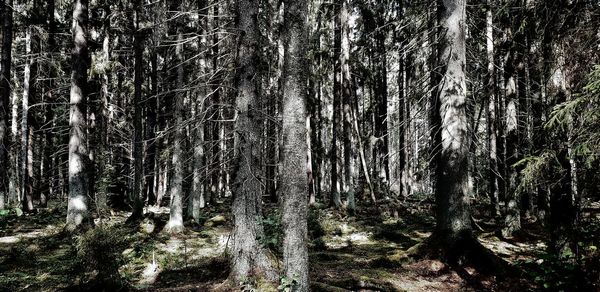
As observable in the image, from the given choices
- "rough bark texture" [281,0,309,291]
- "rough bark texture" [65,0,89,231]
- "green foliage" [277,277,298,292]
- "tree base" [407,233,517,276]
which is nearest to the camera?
"green foliage" [277,277,298,292]

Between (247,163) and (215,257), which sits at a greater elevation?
(247,163)

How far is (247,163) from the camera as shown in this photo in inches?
263

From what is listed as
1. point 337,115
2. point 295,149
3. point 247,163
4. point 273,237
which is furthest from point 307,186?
point 337,115

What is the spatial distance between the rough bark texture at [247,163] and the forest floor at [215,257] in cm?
44

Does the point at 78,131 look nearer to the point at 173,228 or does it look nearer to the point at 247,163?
the point at 173,228

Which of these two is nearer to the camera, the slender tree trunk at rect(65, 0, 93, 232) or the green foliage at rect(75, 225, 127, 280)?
the green foliage at rect(75, 225, 127, 280)

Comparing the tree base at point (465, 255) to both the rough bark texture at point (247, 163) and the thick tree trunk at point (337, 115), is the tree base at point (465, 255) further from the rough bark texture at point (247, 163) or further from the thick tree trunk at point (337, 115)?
the thick tree trunk at point (337, 115)

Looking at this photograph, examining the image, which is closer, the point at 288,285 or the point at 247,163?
the point at 288,285

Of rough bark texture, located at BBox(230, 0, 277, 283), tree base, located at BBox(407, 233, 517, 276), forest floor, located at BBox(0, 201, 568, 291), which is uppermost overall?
rough bark texture, located at BBox(230, 0, 277, 283)

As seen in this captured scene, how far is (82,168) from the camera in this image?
38.7 feet

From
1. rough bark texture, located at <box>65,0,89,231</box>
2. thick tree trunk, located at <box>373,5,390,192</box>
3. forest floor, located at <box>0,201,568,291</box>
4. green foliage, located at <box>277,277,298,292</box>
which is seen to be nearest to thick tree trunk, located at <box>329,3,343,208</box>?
thick tree trunk, located at <box>373,5,390,192</box>

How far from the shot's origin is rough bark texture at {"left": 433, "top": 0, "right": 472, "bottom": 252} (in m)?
8.57

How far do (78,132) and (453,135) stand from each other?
37.4ft

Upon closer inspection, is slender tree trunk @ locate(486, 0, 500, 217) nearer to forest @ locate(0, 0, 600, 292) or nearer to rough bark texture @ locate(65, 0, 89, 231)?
forest @ locate(0, 0, 600, 292)
